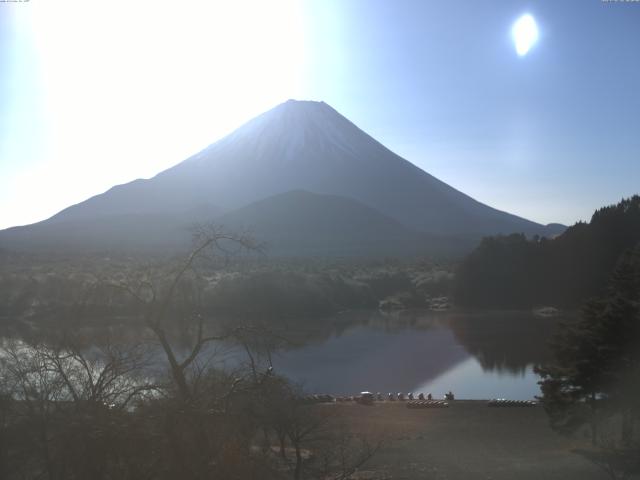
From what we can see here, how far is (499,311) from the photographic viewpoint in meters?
41.5

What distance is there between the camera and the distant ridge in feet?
300

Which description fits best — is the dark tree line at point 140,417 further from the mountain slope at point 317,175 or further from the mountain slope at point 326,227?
the mountain slope at point 317,175

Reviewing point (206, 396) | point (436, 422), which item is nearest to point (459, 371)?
point (436, 422)

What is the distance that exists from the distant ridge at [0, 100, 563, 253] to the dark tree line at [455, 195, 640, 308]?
41.9m

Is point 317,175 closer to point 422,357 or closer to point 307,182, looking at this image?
point 307,182

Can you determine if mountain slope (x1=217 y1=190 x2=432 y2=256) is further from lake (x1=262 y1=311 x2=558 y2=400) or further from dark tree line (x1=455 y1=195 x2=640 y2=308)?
lake (x1=262 y1=311 x2=558 y2=400)

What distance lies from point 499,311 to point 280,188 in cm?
6404

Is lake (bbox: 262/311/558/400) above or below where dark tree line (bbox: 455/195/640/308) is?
below

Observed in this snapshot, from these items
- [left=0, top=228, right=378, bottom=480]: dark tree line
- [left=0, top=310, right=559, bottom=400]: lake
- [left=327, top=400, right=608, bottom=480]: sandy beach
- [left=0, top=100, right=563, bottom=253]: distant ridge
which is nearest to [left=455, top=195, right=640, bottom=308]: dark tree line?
[left=0, top=310, right=559, bottom=400]: lake

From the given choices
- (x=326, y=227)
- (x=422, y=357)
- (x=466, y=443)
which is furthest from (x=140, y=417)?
(x=326, y=227)

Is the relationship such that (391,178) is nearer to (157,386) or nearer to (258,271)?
(258,271)

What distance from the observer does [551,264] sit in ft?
140

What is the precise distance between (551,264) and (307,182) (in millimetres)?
65011

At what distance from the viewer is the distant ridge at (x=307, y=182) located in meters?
91.4
